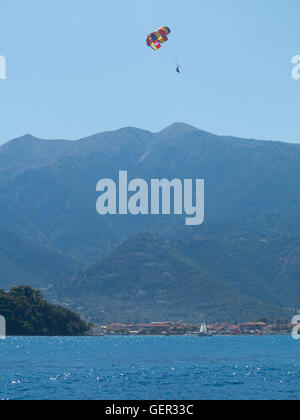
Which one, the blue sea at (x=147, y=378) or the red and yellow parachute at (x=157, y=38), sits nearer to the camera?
the blue sea at (x=147, y=378)

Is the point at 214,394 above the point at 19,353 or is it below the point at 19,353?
below

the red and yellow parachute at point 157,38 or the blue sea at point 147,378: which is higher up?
the red and yellow parachute at point 157,38

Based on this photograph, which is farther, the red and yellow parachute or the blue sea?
the red and yellow parachute

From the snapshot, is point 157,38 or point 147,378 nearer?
point 147,378

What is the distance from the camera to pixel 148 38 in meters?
128

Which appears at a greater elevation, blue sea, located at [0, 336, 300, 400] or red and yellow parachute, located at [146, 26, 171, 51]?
red and yellow parachute, located at [146, 26, 171, 51]

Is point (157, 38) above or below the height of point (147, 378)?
above
